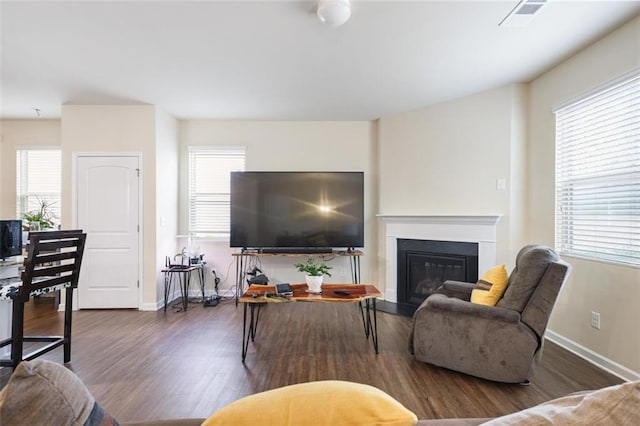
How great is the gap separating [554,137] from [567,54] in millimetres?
753

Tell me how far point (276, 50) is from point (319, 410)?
283cm

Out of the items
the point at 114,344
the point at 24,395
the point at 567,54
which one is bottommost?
the point at 114,344

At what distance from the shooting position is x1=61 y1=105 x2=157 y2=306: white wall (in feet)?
13.5

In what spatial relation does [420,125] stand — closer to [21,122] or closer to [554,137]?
[554,137]

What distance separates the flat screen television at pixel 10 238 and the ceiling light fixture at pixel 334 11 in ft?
9.25

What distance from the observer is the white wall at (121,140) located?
4109mm

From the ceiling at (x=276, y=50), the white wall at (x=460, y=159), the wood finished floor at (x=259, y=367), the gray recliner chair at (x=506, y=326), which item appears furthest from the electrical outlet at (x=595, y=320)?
the ceiling at (x=276, y=50)

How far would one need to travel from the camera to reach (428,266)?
4.13 metres

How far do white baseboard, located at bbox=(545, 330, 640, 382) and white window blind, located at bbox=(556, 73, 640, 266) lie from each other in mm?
802

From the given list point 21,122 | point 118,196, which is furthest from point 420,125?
point 21,122

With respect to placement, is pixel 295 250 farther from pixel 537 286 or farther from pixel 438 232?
pixel 537 286

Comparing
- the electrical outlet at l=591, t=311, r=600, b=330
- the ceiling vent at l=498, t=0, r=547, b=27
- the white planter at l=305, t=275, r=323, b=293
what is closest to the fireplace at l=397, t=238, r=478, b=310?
the electrical outlet at l=591, t=311, r=600, b=330

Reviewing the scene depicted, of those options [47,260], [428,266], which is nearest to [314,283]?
[428,266]

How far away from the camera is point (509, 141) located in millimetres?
3551
